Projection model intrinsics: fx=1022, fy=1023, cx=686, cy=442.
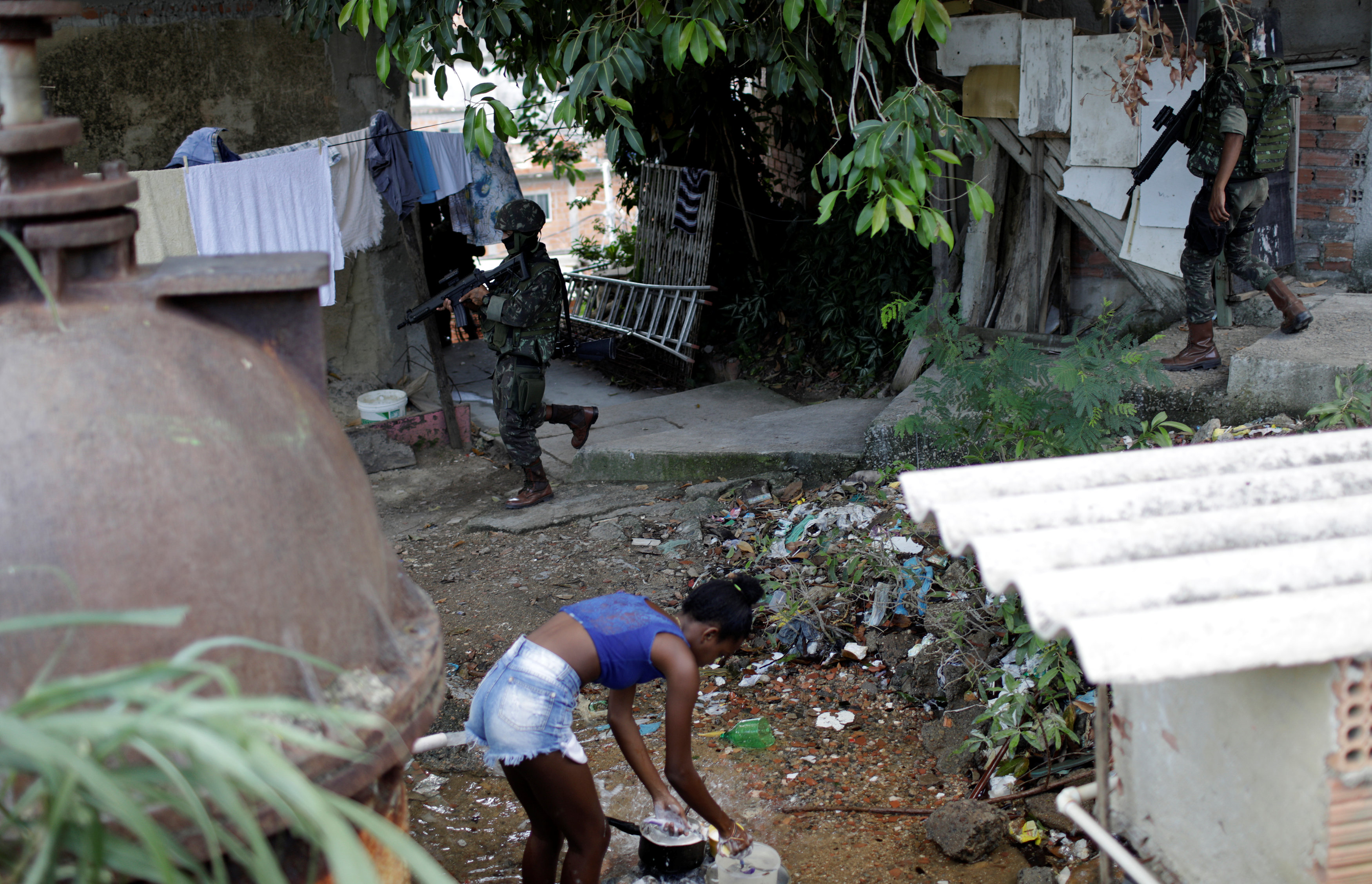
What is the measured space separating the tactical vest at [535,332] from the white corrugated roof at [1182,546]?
445cm

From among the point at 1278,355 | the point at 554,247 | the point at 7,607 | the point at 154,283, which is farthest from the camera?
the point at 554,247

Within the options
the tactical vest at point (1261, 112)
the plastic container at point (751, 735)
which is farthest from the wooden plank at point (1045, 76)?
the plastic container at point (751, 735)

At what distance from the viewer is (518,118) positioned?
11633 mm

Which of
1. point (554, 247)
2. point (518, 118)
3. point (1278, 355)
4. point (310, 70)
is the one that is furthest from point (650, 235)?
point (554, 247)

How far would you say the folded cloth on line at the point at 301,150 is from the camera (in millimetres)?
6395

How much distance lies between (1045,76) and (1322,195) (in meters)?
1.68

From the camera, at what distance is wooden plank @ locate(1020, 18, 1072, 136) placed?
590 cm

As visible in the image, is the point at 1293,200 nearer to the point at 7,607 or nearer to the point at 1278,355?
the point at 1278,355

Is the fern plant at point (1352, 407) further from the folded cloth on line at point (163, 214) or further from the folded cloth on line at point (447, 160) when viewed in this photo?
the folded cloth on line at point (163, 214)

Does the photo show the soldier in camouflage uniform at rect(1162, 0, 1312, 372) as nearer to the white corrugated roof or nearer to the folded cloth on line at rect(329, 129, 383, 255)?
the white corrugated roof

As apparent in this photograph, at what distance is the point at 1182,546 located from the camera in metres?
1.84

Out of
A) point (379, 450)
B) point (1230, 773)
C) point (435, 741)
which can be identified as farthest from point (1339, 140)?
point (379, 450)

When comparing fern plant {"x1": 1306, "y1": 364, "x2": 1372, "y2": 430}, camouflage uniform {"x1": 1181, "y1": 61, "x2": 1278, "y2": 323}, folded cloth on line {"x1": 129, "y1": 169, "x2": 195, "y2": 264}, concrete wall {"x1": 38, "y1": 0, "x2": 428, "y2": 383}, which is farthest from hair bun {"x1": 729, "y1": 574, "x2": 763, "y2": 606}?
concrete wall {"x1": 38, "y1": 0, "x2": 428, "y2": 383}

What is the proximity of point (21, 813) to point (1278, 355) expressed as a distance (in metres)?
4.84
